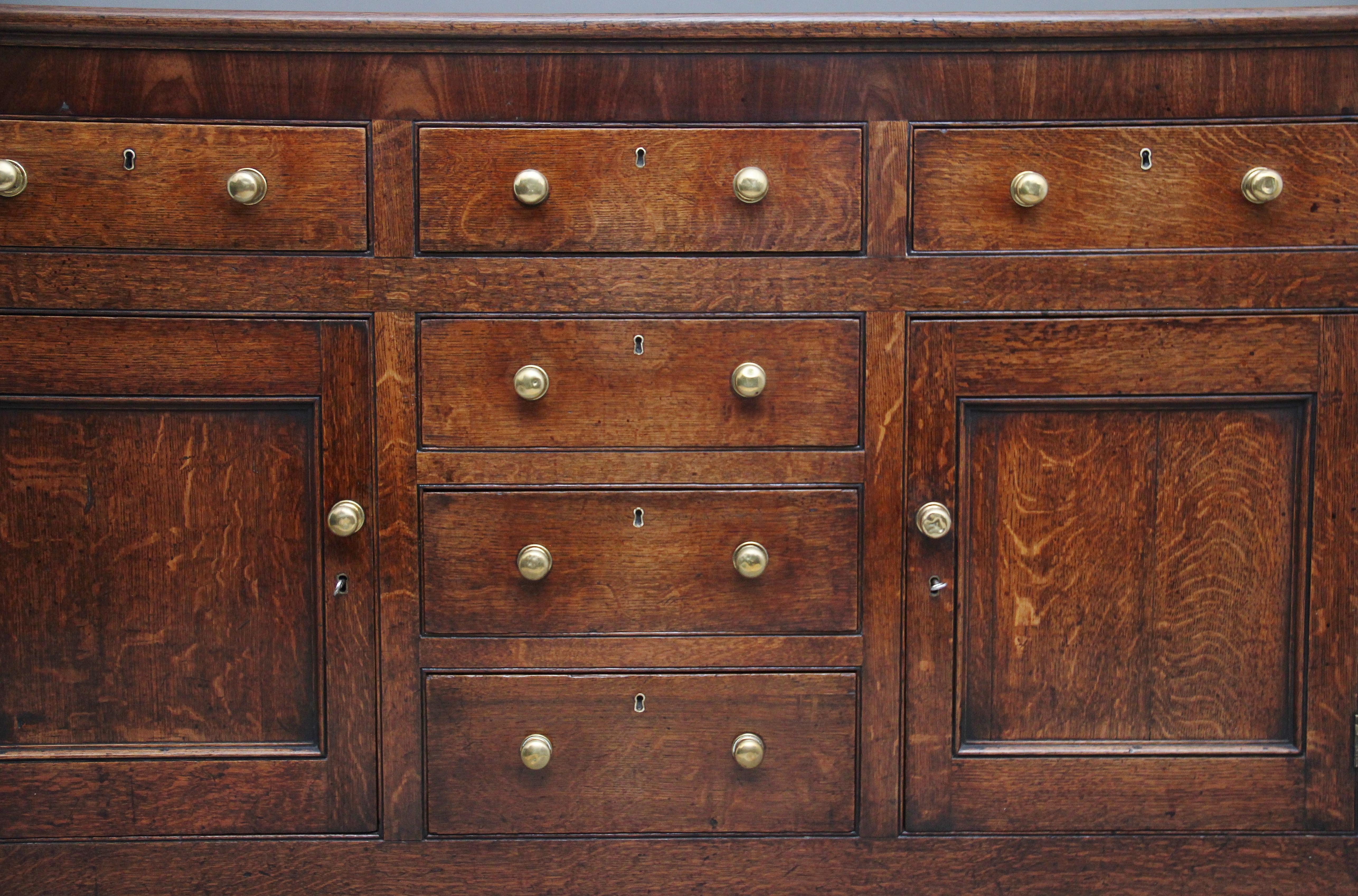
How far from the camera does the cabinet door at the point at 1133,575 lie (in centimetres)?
89

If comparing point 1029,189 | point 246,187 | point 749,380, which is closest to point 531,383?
point 749,380

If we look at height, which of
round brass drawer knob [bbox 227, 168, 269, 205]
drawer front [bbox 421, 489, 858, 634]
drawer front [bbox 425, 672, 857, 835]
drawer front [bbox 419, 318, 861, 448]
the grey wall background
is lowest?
drawer front [bbox 425, 672, 857, 835]

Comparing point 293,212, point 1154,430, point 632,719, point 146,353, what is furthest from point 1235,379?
point 146,353

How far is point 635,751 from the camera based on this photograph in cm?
91

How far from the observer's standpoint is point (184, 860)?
91 cm

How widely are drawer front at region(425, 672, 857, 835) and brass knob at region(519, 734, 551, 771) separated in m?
0.01

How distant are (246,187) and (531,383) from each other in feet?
1.00

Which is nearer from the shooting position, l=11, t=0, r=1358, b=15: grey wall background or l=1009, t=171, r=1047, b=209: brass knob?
l=1009, t=171, r=1047, b=209: brass knob

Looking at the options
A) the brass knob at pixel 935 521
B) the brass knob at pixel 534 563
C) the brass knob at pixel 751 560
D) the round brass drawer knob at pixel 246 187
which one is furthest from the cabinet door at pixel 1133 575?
the round brass drawer knob at pixel 246 187

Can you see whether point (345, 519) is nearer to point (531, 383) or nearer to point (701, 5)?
point (531, 383)

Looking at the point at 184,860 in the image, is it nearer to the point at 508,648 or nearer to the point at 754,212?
the point at 508,648

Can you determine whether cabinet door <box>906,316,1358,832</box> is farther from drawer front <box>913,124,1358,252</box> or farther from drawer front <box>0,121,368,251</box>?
drawer front <box>0,121,368,251</box>

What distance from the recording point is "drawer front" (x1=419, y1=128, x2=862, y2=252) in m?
0.88

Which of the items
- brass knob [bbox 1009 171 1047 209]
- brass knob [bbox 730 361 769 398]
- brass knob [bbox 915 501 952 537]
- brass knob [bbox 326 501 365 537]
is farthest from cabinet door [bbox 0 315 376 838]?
brass knob [bbox 1009 171 1047 209]
